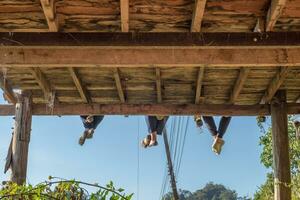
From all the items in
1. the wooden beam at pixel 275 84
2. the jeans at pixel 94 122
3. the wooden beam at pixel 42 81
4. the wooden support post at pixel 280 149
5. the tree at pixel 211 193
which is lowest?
the wooden support post at pixel 280 149

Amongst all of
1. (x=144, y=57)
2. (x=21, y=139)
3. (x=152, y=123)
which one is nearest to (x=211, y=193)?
(x=152, y=123)

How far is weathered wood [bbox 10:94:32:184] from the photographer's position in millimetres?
7102

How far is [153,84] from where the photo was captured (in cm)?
700

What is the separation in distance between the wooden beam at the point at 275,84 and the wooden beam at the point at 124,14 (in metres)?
2.78

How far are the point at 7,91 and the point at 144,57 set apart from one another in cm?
Result: 320

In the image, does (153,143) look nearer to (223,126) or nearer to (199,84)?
(223,126)

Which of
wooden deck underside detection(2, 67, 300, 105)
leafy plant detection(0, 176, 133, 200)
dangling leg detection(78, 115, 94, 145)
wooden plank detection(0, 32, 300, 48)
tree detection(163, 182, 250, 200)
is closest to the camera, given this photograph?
leafy plant detection(0, 176, 133, 200)

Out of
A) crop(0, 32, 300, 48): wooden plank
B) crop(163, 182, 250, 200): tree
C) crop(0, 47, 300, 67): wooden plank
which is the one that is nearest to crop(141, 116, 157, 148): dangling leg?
crop(0, 47, 300, 67): wooden plank

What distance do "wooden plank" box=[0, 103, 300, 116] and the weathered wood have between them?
0.26 m

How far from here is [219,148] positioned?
8.54 metres

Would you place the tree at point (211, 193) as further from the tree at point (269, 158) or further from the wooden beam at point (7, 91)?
the wooden beam at point (7, 91)

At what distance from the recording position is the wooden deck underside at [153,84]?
658cm

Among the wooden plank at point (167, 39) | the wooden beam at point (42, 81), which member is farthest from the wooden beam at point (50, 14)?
the wooden beam at point (42, 81)

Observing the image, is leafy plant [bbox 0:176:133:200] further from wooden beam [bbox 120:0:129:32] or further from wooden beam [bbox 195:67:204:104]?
wooden beam [bbox 195:67:204:104]
